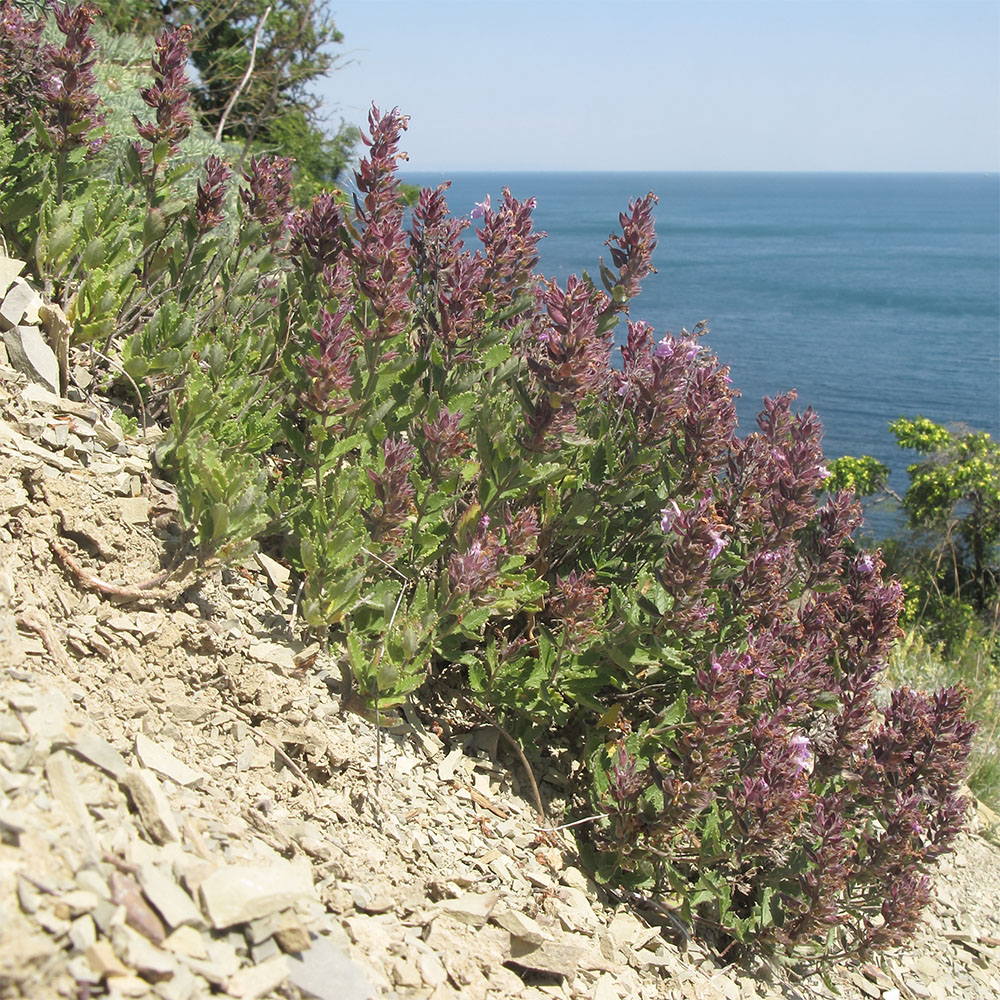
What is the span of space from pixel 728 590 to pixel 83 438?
2697 mm

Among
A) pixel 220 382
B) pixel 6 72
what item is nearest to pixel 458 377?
pixel 220 382

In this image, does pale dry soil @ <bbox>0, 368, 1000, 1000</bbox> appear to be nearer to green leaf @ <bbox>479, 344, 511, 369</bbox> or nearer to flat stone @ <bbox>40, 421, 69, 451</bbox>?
flat stone @ <bbox>40, 421, 69, 451</bbox>

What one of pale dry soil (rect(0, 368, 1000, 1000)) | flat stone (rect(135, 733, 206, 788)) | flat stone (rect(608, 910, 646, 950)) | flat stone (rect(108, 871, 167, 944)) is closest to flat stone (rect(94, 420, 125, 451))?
pale dry soil (rect(0, 368, 1000, 1000))

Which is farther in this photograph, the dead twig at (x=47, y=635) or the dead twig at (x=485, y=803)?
the dead twig at (x=485, y=803)

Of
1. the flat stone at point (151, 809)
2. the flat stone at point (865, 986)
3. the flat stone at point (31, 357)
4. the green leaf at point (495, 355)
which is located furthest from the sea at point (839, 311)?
the flat stone at point (865, 986)

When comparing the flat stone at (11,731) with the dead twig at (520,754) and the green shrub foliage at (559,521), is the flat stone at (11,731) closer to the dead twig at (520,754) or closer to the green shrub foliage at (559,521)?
the green shrub foliage at (559,521)

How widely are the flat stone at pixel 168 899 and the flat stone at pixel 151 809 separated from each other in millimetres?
162

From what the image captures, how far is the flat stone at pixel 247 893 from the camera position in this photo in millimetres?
2145

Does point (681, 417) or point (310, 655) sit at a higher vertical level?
point (681, 417)

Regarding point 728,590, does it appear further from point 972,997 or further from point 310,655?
point 972,997

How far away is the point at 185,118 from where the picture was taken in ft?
14.4

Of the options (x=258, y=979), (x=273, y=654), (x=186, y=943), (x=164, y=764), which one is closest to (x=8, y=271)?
(x=273, y=654)

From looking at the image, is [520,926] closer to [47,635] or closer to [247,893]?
[247,893]

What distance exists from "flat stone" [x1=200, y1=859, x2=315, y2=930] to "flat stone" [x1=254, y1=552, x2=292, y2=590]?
1.69 meters
